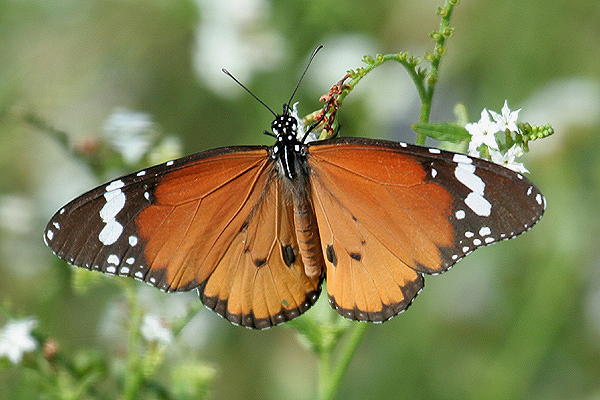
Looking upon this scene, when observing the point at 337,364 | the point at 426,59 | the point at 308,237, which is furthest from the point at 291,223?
the point at 426,59

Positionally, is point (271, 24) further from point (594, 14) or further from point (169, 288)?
point (169, 288)

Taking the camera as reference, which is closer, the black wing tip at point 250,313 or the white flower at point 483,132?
the white flower at point 483,132

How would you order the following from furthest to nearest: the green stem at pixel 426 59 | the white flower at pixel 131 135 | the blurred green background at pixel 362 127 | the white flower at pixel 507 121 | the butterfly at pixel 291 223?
the blurred green background at pixel 362 127
the white flower at pixel 131 135
the butterfly at pixel 291 223
the white flower at pixel 507 121
the green stem at pixel 426 59

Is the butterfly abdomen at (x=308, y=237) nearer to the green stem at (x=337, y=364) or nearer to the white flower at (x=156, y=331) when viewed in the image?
the green stem at (x=337, y=364)

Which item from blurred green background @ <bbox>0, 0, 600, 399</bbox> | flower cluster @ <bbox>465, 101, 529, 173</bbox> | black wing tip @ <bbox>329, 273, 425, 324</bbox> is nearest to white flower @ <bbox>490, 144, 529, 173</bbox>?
flower cluster @ <bbox>465, 101, 529, 173</bbox>

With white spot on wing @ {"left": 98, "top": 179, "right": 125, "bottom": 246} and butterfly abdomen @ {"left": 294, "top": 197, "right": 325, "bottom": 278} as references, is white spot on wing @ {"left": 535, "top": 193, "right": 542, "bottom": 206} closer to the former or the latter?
butterfly abdomen @ {"left": 294, "top": 197, "right": 325, "bottom": 278}

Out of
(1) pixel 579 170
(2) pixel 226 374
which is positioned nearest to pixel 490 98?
(1) pixel 579 170

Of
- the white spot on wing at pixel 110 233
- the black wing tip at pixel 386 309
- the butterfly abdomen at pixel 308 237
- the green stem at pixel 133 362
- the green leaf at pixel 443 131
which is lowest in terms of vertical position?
the black wing tip at pixel 386 309

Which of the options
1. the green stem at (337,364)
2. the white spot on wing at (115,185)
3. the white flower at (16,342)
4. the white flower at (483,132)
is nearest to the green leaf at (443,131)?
the white flower at (483,132)
